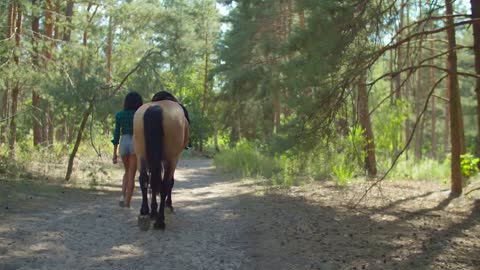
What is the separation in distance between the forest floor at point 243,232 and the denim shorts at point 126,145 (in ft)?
3.10

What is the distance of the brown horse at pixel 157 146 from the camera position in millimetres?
5504

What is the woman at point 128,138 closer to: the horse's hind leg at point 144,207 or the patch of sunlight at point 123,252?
the horse's hind leg at point 144,207

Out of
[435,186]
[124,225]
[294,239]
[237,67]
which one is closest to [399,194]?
[435,186]

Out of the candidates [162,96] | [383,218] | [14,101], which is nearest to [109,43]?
[14,101]

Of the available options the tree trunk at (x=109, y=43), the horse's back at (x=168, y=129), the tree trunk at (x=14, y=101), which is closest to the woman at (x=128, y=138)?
the horse's back at (x=168, y=129)

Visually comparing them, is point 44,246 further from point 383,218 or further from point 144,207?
point 383,218

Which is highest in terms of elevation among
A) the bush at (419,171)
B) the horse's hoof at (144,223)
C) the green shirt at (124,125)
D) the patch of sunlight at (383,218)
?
the green shirt at (124,125)

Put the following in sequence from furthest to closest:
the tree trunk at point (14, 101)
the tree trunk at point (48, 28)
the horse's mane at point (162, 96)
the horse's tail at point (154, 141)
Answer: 1. the tree trunk at point (48, 28)
2. the tree trunk at point (14, 101)
3. the horse's mane at point (162, 96)
4. the horse's tail at point (154, 141)

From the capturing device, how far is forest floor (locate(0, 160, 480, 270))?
14.6ft

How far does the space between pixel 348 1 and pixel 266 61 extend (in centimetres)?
1218

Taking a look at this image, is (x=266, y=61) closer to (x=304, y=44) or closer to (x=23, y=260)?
(x=304, y=44)

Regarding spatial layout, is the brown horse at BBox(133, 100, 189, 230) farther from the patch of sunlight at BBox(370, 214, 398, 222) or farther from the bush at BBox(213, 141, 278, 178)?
the bush at BBox(213, 141, 278, 178)

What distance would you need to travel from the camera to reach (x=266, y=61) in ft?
61.8

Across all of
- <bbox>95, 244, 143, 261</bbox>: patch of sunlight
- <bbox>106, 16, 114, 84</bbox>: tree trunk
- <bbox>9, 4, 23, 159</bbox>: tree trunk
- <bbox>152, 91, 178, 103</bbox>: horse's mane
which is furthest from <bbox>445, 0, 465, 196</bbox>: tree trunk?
<bbox>9, 4, 23, 159</bbox>: tree trunk
